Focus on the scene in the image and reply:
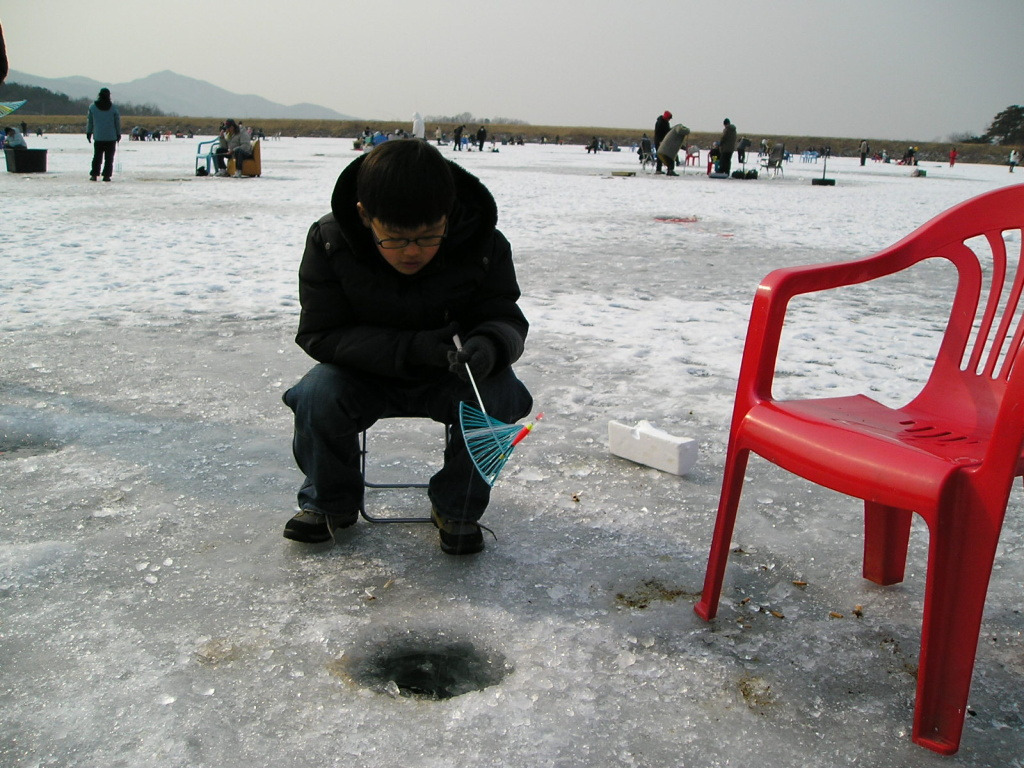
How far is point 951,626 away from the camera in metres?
1.59

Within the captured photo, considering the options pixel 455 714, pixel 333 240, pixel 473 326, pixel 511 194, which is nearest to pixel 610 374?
pixel 473 326

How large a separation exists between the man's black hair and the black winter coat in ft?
0.59

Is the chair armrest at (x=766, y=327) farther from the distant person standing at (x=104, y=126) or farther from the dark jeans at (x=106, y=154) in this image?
the dark jeans at (x=106, y=154)

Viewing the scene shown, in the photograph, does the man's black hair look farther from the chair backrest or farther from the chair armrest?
the chair backrest

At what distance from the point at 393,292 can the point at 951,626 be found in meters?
1.54

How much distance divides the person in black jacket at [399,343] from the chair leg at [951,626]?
1157 millimetres

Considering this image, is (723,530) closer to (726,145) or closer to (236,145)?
(236,145)

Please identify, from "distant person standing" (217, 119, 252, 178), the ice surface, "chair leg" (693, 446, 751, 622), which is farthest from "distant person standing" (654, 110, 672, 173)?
"chair leg" (693, 446, 751, 622)

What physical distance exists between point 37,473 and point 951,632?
2631 mm

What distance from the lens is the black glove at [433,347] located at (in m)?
2.29

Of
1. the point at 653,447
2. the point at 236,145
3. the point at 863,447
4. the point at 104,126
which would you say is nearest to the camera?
the point at 863,447

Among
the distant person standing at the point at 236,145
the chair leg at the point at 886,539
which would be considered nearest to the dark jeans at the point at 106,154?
the distant person standing at the point at 236,145

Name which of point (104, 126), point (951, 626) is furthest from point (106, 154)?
point (951, 626)

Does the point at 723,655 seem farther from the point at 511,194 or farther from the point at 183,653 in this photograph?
the point at 511,194
